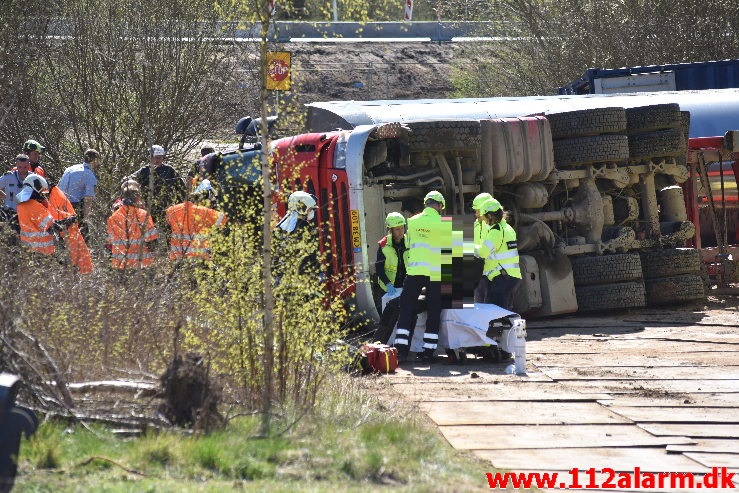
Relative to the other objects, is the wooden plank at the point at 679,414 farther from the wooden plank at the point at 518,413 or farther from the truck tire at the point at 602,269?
the truck tire at the point at 602,269

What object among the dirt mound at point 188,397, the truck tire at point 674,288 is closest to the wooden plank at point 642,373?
the truck tire at point 674,288

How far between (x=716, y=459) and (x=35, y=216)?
24.1 feet

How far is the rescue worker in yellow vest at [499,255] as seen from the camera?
1157cm

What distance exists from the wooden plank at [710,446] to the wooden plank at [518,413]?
697mm

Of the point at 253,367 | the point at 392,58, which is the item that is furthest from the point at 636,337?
the point at 392,58

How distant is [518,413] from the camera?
8.38 metres

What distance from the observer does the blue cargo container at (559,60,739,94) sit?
776 inches

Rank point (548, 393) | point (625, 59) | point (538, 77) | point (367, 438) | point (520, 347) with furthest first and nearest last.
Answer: point (538, 77) < point (625, 59) < point (520, 347) < point (548, 393) < point (367, 438)

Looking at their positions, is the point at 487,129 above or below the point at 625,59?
below

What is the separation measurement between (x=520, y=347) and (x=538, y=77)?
Answer: 19.6 metres

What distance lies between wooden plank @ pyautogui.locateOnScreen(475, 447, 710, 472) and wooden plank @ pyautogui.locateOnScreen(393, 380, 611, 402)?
169 centimetres

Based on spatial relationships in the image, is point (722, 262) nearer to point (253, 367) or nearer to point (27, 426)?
point (253, 367)

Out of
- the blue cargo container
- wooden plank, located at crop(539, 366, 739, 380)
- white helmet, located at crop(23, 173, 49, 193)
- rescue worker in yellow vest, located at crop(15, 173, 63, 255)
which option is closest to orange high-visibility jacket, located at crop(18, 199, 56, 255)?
rescue worker in yellow vest, located at crop(15, 173, 63, 255)

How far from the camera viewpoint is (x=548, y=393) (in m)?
9.19
